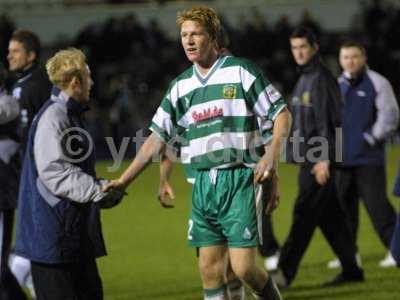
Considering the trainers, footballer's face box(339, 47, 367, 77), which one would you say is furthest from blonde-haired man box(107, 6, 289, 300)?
footballer's face box(339, 47, 367, 77)

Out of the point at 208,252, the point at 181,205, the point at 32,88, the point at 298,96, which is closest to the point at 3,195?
the point at 32,88

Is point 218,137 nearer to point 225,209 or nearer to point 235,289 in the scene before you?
point 225,209

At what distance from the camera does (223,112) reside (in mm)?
7844

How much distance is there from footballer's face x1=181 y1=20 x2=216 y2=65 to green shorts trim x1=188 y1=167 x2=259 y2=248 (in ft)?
2.62

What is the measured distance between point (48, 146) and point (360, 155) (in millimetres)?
5504

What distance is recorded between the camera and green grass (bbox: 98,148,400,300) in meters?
10.6

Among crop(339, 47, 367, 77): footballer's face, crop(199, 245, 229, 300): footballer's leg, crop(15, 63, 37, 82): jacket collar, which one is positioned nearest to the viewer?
crop(199, 245, 229, 300): footballer's leg

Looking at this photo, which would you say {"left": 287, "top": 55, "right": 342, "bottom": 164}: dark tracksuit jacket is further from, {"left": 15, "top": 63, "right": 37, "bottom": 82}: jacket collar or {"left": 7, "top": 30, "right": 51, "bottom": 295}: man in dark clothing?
{"left": 15, "top": 63, "right": 37, "bottom": 82}: jacket collar

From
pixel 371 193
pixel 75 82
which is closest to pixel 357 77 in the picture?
pixel 371 193

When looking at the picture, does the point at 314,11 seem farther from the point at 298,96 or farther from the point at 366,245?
the point at 298,96

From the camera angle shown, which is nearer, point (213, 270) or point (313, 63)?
point (213, 270)

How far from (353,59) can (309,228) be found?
2.10 metres

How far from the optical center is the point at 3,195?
9.23 metres

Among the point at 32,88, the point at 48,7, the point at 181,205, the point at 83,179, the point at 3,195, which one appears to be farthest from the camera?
the point at 48,7
